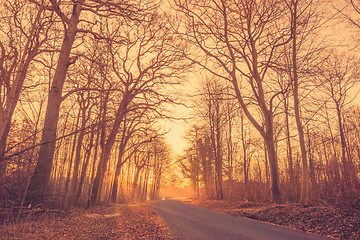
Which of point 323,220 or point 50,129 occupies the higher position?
point 50,129

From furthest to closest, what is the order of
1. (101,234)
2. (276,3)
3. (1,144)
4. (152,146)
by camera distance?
(152,146), (276,3), (1,144), (101,234)

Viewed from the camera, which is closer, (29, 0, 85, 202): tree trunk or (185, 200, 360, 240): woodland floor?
(185, 200, 360, 240): woodland floor

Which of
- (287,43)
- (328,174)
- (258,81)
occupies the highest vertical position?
(287,43)

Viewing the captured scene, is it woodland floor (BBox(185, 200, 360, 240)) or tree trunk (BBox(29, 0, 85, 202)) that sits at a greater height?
tree trunk (BBox(29, 0, 85, 202))

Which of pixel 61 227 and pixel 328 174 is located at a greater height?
pixel 328 174

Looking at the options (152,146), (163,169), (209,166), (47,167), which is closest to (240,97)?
(47,167)

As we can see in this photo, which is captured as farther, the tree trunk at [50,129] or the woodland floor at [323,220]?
the tree trunk at [50,129]

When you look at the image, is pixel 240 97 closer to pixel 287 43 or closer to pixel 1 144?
pixel 287 43

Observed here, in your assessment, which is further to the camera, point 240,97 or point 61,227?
point 240,97

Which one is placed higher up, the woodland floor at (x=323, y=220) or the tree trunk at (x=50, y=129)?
the tree trunk at (x=50, y=129)

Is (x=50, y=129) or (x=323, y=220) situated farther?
(x=50, y=129)

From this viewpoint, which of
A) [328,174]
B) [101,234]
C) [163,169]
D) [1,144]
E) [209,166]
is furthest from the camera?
[163,169]

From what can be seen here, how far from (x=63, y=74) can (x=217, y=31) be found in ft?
26.9

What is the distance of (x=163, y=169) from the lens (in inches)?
1793
